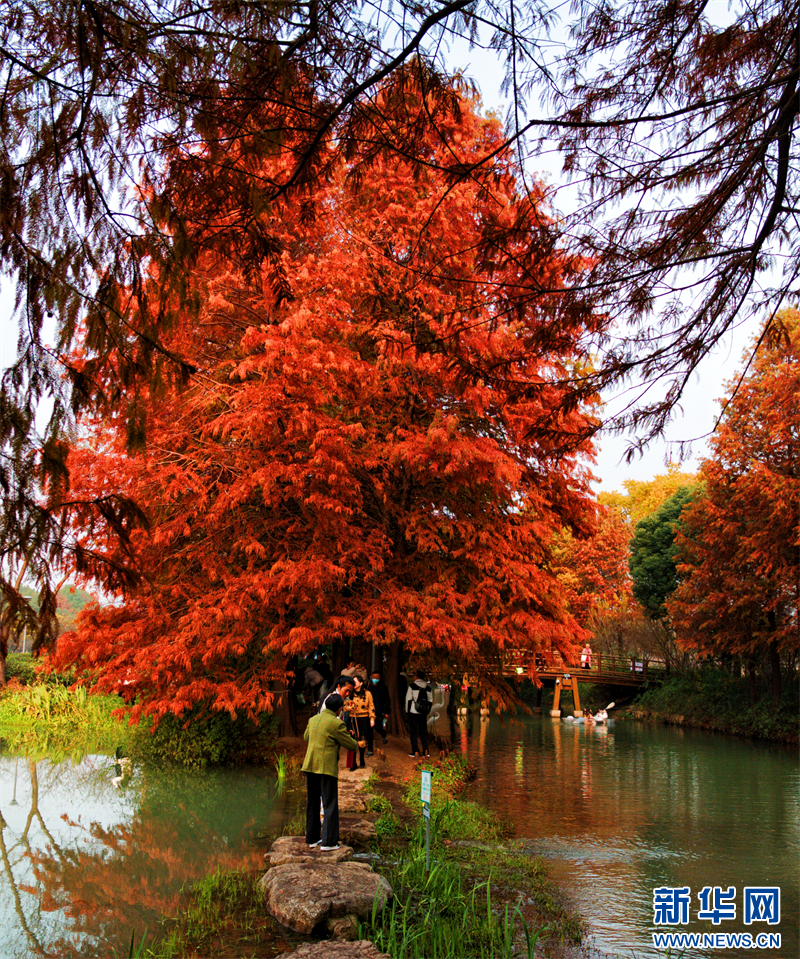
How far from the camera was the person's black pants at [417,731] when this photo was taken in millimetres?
13438

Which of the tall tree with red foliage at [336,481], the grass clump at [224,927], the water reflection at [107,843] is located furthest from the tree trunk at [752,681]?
the grass clump at [224,927]

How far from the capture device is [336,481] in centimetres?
1179

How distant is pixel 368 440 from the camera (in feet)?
41.3

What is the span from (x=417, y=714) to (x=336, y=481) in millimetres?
4260

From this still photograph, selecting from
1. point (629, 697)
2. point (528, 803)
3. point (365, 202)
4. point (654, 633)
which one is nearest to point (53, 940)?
point (528, 803)

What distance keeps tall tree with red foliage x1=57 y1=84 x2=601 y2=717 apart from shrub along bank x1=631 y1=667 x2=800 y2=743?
38.4 ft

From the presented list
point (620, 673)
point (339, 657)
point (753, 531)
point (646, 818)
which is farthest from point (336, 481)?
point (620, 673)

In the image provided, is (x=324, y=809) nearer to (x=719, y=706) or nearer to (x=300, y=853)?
(x=300, y=853)

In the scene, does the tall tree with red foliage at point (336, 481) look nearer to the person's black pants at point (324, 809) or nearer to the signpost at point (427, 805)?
the person's black pants at point (324, 809)

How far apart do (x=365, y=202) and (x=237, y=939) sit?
12252 mm

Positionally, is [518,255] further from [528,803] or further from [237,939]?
[528,803]

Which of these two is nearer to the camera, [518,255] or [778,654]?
[518,255]

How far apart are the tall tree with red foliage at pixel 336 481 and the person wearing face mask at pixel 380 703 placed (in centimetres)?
120

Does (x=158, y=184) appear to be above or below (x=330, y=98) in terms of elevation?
below
